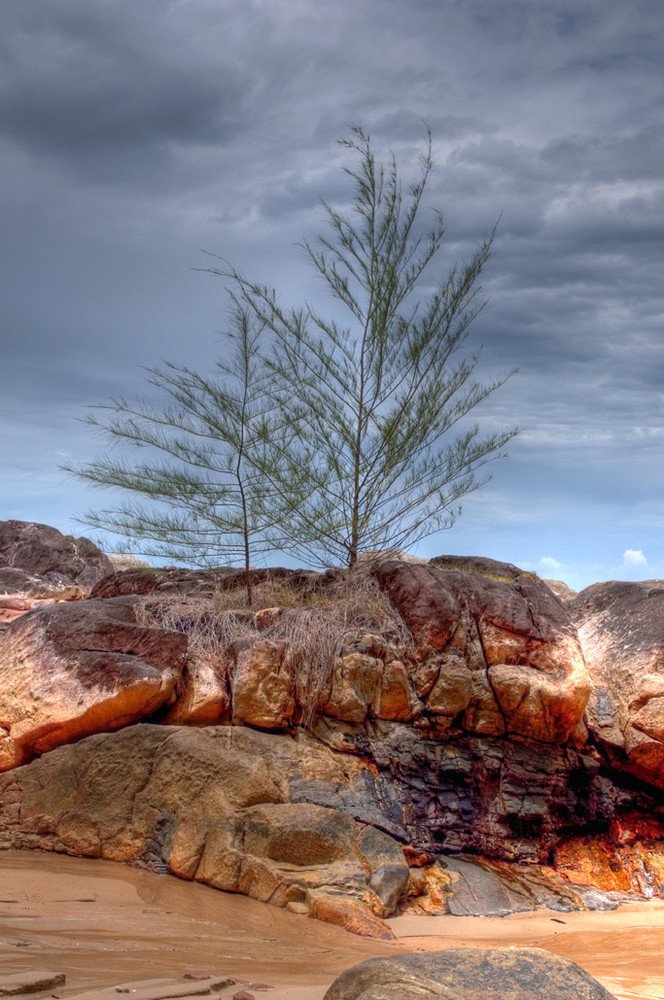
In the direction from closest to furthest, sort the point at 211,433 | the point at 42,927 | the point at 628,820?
the point at 42,927 < the point at 628,820 < the point at 211,433

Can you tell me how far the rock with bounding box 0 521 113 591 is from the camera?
1235 cm

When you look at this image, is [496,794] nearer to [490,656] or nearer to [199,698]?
[490,656]

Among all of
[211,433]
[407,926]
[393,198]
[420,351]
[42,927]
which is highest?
[393,198]

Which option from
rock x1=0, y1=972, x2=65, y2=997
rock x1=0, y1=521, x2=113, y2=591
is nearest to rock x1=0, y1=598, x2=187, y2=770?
rock x1=0, y1=972, x2=65, y2=997

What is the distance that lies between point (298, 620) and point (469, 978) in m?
4.40

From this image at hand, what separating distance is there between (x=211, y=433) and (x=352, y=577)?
233cm

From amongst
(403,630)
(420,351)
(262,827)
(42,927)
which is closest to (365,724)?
(403,630)

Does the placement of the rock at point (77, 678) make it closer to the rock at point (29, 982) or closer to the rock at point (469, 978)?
the rock at point (29, 982)

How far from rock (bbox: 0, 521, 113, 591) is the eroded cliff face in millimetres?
4239

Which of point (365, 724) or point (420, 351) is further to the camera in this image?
point (420, 351)

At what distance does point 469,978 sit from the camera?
336 centimetres

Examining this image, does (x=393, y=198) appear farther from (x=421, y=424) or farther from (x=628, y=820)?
(x=628, y=820)

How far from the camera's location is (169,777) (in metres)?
6.29

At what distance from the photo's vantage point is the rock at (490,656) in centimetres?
760
